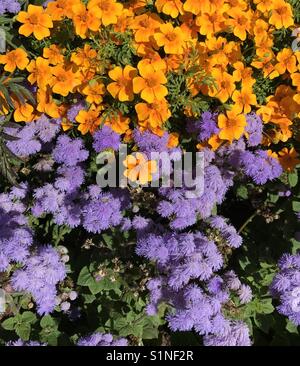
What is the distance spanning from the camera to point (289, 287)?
6.97ft

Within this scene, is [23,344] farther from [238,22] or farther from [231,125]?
[238,22]

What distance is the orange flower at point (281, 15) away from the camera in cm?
243

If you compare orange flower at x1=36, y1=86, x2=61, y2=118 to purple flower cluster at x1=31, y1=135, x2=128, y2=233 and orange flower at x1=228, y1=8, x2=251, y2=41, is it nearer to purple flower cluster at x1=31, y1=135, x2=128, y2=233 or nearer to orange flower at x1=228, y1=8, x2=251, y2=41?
purple flower cluster at x1=31, y1=135, x2=128, y2=233

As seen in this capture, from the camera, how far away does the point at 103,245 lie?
93.9 inches

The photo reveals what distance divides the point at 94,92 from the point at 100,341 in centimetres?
109

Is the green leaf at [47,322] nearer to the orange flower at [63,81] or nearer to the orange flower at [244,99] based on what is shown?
the orange flower at [63,81]

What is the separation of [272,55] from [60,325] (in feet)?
5.33

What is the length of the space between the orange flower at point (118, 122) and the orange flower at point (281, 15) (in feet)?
2.68

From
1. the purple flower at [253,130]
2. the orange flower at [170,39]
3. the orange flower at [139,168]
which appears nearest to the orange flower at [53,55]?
the orange flower at [170,39]

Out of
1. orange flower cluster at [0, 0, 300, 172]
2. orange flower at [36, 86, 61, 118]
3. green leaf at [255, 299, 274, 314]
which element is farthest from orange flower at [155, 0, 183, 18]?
green leaf at [255, 299, 274, 314]

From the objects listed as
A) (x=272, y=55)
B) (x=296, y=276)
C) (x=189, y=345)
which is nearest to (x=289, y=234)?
→ (x=296, y=276)

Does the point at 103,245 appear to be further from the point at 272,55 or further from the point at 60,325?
the point at 272,55

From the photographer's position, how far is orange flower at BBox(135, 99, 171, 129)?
7.61 ft

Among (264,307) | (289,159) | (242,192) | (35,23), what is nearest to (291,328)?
(264,307)
